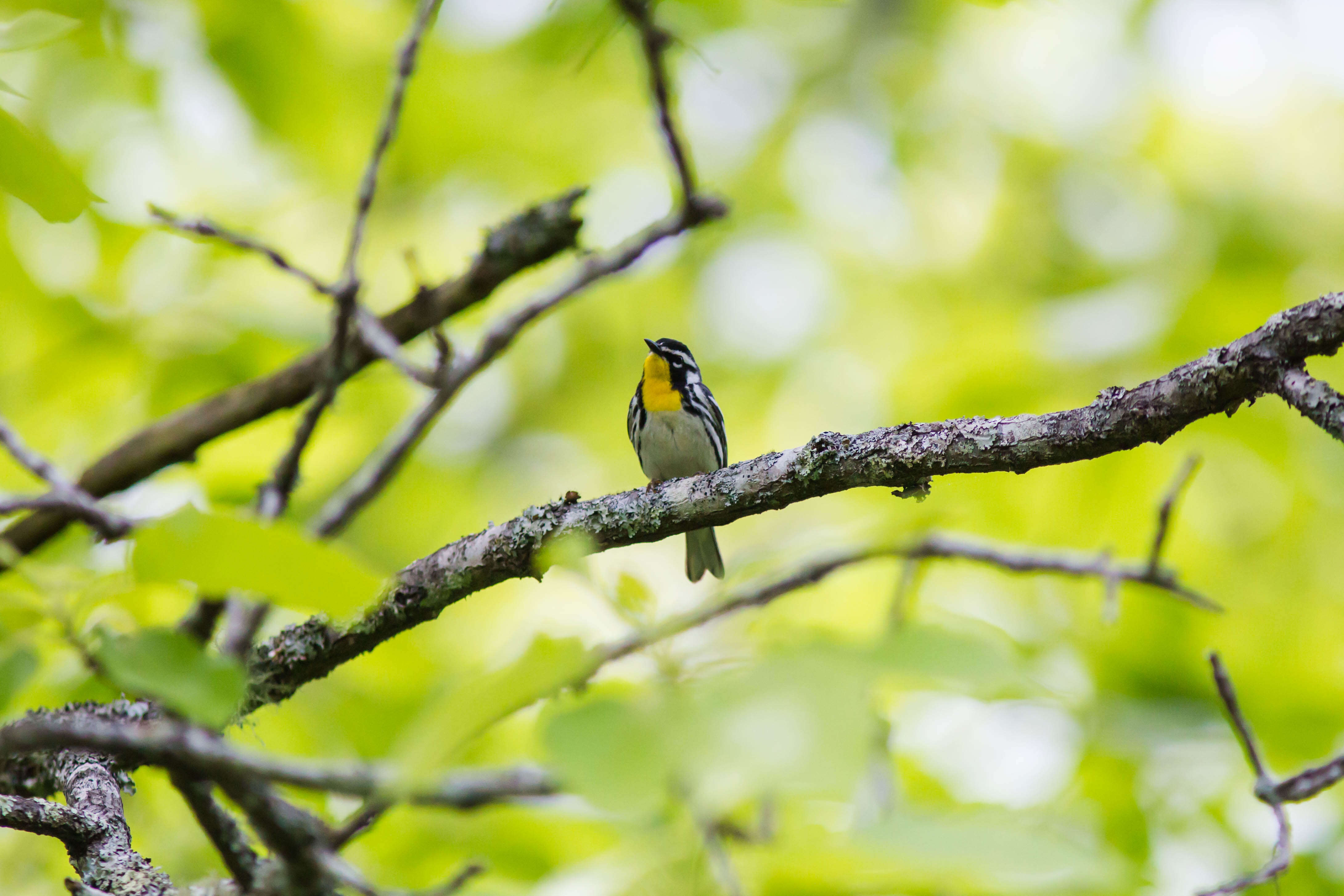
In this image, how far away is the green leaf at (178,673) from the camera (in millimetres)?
983

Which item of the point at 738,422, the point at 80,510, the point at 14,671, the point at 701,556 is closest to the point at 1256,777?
the point at 14,671

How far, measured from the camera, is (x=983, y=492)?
13.5 ft

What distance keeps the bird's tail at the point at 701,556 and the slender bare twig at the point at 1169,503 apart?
2.96 meters

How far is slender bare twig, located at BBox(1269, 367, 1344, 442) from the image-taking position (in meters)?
1.45

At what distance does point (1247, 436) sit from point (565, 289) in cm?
313

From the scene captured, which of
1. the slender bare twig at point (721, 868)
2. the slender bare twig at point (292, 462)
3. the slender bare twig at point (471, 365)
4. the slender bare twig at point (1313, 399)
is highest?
the slender bare twig at point (471, 365)

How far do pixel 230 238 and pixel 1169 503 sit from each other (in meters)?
2.50

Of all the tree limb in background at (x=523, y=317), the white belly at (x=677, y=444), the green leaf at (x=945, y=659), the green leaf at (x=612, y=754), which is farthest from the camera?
the white belly at (x=677, y=444)

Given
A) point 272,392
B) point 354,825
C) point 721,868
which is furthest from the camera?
point 272,392

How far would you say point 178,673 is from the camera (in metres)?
1.02

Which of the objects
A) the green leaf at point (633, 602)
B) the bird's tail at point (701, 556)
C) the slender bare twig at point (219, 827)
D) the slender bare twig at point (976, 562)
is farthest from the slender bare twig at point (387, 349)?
the bird's tail at point (701, 556)

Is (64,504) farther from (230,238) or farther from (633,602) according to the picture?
(633,602)

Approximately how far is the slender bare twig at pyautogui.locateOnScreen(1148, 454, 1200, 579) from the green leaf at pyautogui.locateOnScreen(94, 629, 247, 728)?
80.4 inches

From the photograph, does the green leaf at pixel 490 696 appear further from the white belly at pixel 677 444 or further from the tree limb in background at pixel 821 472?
the white belly at pixel 677 444
